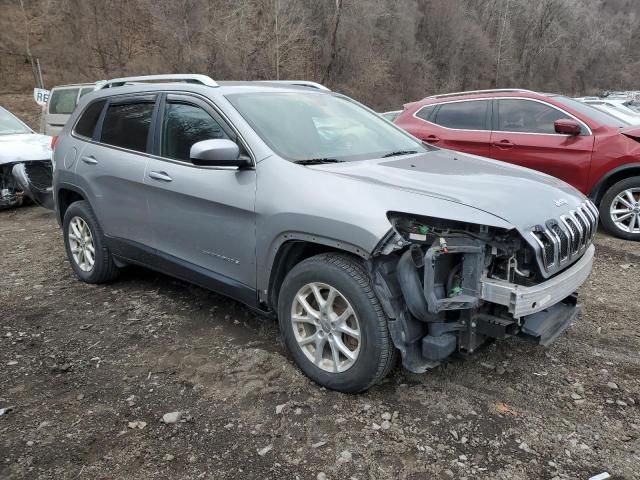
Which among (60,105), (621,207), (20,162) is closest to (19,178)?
(20,162)

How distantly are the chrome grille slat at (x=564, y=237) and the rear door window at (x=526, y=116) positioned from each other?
382 cm

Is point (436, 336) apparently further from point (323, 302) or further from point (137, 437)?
point (137, 437)

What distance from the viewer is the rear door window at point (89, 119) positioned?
4654mm

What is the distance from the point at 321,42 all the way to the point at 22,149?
29064mm

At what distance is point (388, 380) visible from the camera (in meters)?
3.23

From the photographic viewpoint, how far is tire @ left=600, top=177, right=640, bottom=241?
6.21 meters

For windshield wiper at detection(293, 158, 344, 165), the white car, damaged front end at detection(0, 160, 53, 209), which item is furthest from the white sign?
windshield wiper at detection(293, 158, 344, 165)

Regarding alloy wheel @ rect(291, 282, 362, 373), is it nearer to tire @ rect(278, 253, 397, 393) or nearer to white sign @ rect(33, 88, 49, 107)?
tire @ rect(278, 253, 397, 393)

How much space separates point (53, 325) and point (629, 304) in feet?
15.4

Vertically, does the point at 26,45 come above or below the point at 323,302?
above

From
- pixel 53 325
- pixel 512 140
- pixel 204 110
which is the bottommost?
pixel 53 325

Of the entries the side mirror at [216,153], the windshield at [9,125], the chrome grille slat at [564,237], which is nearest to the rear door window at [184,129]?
the side mirror at [216,153]

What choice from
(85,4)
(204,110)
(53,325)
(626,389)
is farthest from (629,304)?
(85,4)

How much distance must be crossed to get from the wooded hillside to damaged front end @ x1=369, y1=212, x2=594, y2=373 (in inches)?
1045
